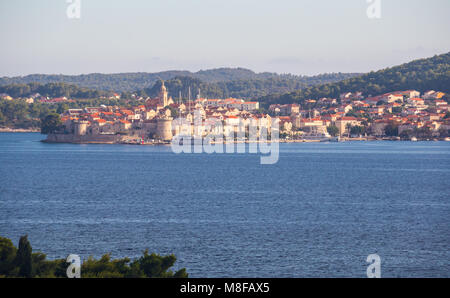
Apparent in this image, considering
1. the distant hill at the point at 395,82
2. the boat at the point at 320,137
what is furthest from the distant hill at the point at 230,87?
the boat at the point at 320,137

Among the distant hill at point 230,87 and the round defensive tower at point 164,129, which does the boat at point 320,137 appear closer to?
the round defensive tower at point 164,129

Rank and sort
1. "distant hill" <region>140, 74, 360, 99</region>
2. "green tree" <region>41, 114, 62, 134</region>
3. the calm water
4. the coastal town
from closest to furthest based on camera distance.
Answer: the calm water < the coastal town < "green tree" <region>41, 114, 62, 134</region> < "distant hill" <region>140, 74, 360, 99</region>

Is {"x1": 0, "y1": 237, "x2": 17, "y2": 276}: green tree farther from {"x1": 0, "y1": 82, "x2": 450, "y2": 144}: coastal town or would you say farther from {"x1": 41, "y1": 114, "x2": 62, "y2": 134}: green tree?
{"x1": 41, "y1": 114, "x2": 62, "y2": 134}: green tree

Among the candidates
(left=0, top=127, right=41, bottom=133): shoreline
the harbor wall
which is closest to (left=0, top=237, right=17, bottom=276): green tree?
the harbor wall
